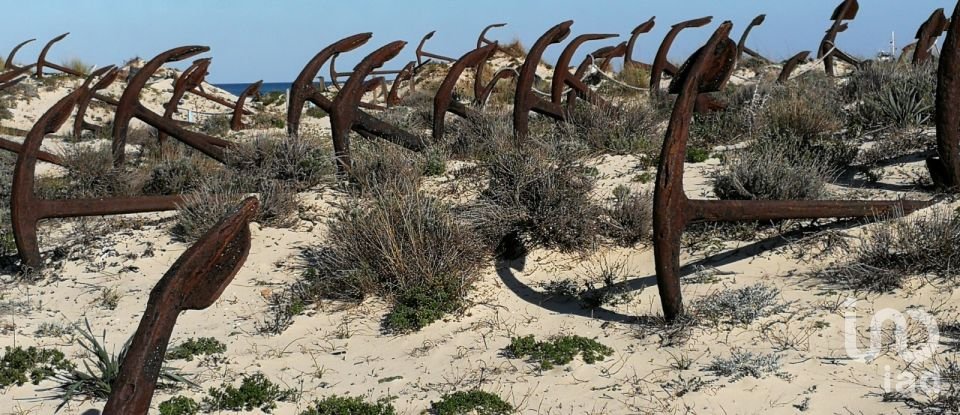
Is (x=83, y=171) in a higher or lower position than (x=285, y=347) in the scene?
higher

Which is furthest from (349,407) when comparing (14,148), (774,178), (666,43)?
(666,43)

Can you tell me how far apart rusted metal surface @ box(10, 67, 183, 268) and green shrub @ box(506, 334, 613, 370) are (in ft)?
9.89

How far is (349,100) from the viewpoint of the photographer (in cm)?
704

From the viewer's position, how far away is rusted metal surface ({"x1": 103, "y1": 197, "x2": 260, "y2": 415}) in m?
2.23

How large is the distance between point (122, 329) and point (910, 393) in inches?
163

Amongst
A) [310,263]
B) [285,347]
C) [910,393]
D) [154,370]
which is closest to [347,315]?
[285,347]

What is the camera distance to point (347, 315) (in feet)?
15.7

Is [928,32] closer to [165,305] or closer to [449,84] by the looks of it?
[449,84]

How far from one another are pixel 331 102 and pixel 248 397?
4.03 m

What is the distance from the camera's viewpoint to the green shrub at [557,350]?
3842mm

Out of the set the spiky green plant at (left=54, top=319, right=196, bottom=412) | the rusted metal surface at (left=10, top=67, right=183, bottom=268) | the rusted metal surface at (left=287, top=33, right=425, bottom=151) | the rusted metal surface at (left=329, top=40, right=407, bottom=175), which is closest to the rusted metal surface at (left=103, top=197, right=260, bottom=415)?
the spiky green plant at (left=54, top=319, right=196, bottom=412)

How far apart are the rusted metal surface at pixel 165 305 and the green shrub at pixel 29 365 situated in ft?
7.26

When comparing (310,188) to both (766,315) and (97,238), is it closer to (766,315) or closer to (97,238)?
(97,238)

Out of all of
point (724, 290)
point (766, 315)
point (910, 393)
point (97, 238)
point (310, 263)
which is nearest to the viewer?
point (910, 393)
